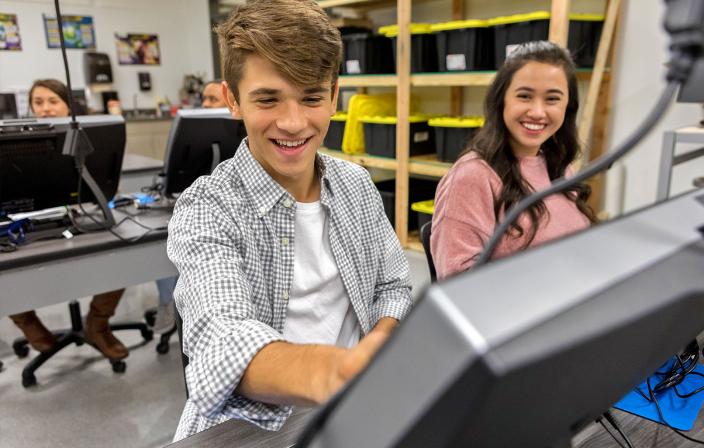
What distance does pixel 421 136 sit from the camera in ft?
Result: 11.0

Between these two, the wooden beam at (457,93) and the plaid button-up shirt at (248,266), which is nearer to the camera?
the plaid button-up shirt at (248,266)

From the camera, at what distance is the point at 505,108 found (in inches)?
61.0

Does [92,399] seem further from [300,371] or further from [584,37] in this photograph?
[584,37]

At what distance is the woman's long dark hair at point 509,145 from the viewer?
146 cm

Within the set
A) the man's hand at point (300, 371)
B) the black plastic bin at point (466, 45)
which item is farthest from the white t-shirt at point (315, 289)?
the black plastic bin at point (466, 45)

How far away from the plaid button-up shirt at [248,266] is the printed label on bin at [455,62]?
199 cm

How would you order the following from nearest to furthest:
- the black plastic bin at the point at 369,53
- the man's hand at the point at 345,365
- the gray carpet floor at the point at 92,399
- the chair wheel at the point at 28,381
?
1. the man's hand at the point at 345,365
2. the gray carpet floor at the point at 92,399
3. the chair wheel at the point at 28,381
4. the black plastic bin at the point at 369,53

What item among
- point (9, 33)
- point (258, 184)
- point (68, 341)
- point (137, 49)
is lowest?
point (68, 341)

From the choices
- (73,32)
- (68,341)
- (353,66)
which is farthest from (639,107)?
(73,32)

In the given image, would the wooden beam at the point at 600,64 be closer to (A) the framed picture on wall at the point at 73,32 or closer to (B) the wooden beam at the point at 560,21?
(B) the wooden beam at the point at 560,21

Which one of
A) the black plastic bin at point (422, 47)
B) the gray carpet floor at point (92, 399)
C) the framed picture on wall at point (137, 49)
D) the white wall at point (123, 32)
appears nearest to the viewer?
the gray carpet floor at point (92, 399)

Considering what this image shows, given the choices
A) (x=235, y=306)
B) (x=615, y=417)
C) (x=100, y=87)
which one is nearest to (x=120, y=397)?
(x=235, y=306)

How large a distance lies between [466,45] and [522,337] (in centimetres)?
289

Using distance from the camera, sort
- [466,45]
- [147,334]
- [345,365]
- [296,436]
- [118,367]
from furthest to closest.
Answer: [466,45] < [147,334] < [118,367] < [296,436] < [345,365]
